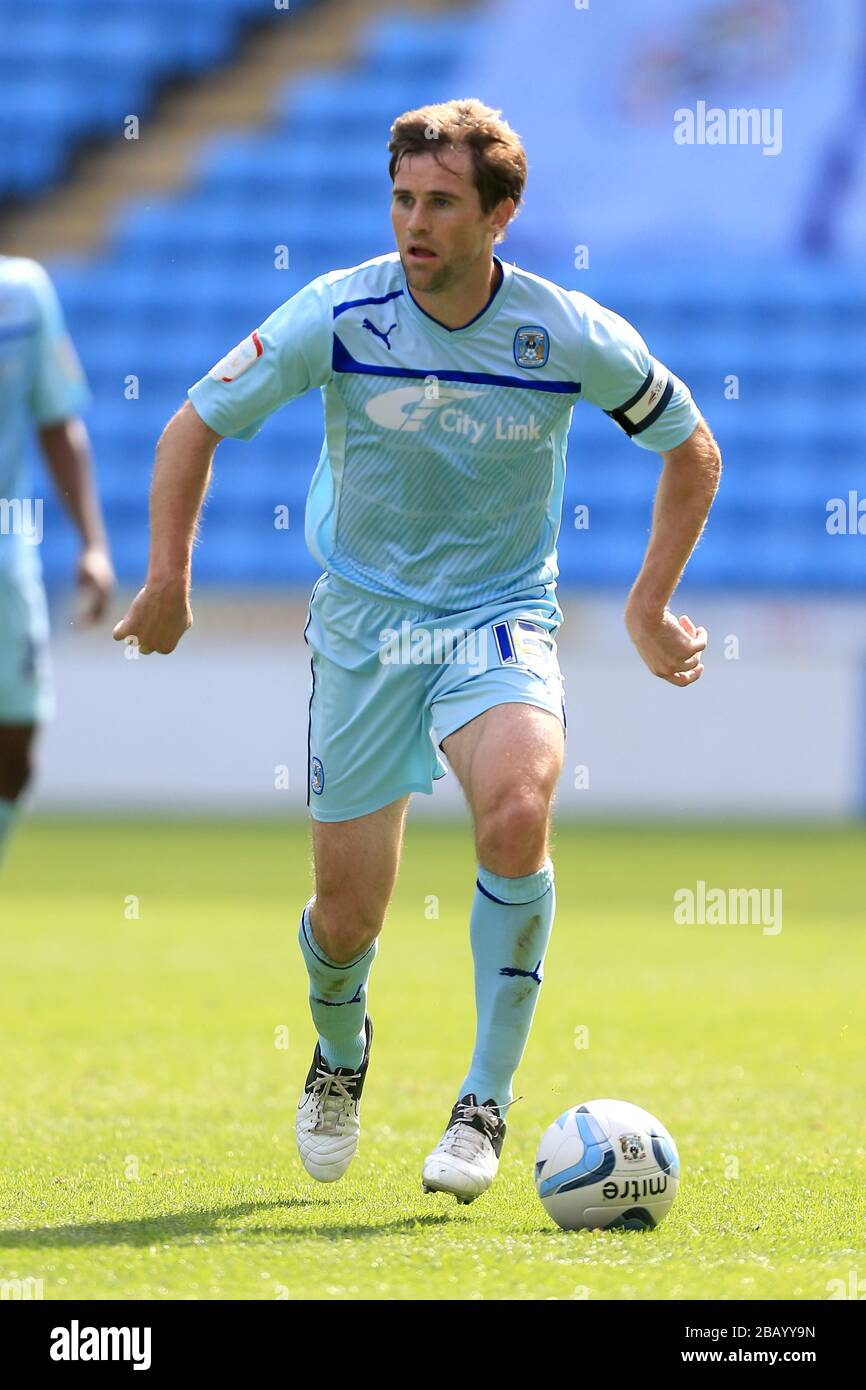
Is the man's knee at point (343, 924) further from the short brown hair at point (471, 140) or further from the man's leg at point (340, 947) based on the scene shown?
the short brown hair at point (471, 140)

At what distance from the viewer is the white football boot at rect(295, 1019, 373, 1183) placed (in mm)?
4582

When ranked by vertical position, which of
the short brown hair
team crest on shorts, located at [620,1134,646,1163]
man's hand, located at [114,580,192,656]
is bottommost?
team crest on shorts, located at [620,1134,646,1163]

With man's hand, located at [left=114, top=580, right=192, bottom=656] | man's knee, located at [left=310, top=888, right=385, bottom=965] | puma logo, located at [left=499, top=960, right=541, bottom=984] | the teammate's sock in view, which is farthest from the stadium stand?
man's hand, located at [left=114, top=580, right=192, bottom=656]

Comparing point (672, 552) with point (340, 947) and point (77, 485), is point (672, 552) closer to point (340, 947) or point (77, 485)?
point (340, 947)

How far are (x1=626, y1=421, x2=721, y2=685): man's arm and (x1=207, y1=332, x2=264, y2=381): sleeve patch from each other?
98 centimetres

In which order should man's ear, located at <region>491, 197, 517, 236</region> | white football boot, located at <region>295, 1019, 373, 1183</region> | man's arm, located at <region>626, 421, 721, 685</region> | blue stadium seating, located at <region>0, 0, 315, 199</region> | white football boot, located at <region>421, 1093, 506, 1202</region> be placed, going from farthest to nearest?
blue stadium seating, located at <region>0, 0, 315, 199</region> < man's arm, located at <region>626, 421, 721, 685</region> < white football boot, located at <region>295, 1019, 373, 1183</region> < man's ear, located at <region>491, 197, 517, 236</region> < white football boot, located at <region>421, 1093, 506, 1202</region>

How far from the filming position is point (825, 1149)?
5055 mm

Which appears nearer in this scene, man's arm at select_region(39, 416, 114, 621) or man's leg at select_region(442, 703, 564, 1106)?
man's leg at select_region(442, 703, 564, 1106)

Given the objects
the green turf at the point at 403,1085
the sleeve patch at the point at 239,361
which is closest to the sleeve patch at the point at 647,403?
the sleeve patch at the point at 239,361

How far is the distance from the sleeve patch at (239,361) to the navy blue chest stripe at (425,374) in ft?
0.62

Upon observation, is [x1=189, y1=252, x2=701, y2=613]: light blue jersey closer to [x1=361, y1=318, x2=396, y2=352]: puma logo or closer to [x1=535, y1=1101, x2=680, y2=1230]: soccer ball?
[x1=361, y1=318, x2=396, y2=352]: puma logo

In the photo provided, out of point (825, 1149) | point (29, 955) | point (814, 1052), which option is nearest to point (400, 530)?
point (825, 1149)

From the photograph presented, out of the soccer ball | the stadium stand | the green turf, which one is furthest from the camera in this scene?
the stadium stand

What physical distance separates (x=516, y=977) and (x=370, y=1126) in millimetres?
1096
